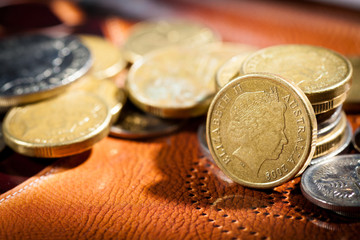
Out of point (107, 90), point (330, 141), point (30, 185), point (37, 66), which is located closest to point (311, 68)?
point (330, 141)

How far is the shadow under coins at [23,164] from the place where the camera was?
4.01 ft

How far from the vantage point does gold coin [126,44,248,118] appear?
4.44 feet

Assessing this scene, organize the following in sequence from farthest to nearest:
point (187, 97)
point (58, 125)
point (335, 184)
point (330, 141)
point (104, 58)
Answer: point (104, 58), point (187, 97), point (58, 125), point (330, 141), point (335, 184)

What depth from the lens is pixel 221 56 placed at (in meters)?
1.61

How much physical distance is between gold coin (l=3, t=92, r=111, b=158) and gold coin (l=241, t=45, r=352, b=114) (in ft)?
1.51

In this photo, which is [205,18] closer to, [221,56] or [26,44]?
[221,56]

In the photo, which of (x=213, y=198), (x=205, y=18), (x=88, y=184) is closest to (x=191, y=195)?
(x=213, y=198)

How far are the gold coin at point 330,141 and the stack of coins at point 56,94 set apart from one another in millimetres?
590

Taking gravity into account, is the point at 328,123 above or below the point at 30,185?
above

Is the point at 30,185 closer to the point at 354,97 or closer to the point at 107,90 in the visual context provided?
the point at 107,90

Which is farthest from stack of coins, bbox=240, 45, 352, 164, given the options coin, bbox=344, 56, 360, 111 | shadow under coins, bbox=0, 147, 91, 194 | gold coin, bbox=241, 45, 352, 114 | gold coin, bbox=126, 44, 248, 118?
shadow under coins, bbox=0, 147, 91, 194

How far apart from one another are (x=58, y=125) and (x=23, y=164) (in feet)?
0.51

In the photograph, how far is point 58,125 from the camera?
4.19 ft

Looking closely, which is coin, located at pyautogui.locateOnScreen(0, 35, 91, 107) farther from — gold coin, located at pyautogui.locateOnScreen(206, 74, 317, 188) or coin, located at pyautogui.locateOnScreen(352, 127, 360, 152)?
coin, located at pyautogui.locateOnScreen(352, 127, 360, 152)
